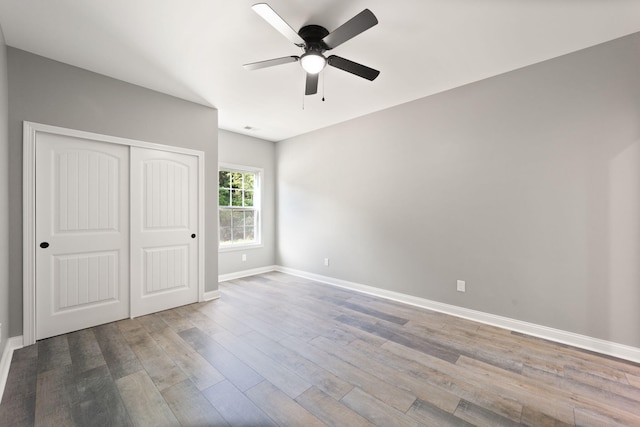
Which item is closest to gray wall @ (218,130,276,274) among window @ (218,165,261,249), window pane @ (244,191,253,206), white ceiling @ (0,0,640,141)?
window @ (218,165,261,249)

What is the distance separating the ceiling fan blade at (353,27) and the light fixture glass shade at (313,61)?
0.12 metres

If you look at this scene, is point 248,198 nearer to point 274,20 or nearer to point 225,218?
point 225,218

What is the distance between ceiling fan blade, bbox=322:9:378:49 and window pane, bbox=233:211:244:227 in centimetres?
371

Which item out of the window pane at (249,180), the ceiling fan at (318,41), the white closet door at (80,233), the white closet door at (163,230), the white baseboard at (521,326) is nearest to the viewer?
the ceiling fan at (318,41)

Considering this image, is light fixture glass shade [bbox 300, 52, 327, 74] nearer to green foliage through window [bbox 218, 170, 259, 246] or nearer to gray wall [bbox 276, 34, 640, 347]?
gray wall [bbox 276, 34, 640, 347]

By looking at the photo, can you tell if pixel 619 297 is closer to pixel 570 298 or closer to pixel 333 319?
pixel 570 298

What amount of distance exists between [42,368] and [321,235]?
11.8ft

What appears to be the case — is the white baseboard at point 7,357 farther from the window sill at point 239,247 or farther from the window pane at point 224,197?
the window pane at point 224,197

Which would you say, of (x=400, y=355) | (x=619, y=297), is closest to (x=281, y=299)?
(x=400, y=355)

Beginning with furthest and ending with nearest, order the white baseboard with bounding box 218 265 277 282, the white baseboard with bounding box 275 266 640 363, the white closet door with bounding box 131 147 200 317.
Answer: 1. the white baseboard with bounding box 218 265 277 282
2. the white closet door with bounding box 131 147 200 317
3. the white baseboard with bounding box 275 266 640 363

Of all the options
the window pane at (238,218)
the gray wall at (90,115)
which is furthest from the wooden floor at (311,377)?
the window pane at (238,218)

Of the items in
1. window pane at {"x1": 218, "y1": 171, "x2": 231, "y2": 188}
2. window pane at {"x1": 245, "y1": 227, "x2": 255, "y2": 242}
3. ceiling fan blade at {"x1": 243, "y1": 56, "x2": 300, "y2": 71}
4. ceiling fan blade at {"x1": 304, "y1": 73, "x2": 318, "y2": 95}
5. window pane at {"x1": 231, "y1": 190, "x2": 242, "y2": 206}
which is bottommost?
window pane at {"x1": 245, "y1": 227, "x2": 255, "y2": 242}

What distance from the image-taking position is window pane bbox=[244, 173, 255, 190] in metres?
5.34

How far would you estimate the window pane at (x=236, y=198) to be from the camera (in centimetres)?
515
